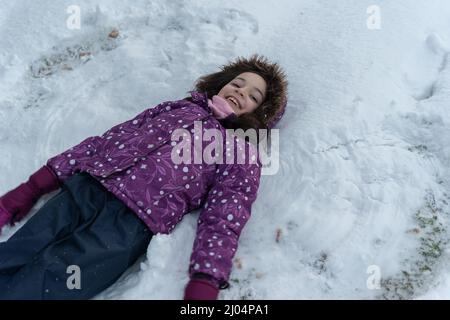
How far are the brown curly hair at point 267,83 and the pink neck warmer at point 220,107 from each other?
2.1 inches

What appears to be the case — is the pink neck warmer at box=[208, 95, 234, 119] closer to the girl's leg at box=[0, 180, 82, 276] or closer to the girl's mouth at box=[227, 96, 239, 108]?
the girl's mouth at box=[227, 96, 239, 108]

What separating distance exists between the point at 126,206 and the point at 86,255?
0.31 m

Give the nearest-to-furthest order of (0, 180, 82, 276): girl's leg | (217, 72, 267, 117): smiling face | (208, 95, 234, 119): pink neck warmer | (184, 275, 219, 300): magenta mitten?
(184, 275, 219, 300): magenta mitten, (0, 180, 82, 276): girl's leg, (208, 95, 234, 119): pink neck warmer, (217, 72, 267, 117): smiling face

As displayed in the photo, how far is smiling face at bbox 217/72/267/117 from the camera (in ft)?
9.62

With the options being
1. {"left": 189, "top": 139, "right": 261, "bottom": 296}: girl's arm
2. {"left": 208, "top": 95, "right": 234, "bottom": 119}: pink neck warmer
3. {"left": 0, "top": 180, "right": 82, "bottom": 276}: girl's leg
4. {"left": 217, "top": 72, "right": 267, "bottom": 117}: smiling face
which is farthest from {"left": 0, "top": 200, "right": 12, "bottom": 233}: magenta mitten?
{"left": 217, "top": 72, "right": 267, "bottom": 117}: smiling face

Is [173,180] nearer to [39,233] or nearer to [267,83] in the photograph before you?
[39,233]

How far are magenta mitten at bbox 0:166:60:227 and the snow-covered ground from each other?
0.35ft

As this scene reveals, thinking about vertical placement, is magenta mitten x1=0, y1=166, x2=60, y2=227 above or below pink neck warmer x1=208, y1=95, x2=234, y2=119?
→ below

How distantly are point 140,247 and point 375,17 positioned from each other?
7.62 ft

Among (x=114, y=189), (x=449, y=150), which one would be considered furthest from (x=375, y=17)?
(x=114, y=189)

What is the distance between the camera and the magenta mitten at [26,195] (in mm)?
2566

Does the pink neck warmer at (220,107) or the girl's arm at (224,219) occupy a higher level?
the pink neck warmer at (220,107)

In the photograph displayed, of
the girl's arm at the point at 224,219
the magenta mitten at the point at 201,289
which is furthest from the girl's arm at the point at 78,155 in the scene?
the magenta mitten at the point at 201,289

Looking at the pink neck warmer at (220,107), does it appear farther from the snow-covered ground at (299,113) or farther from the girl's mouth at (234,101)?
the snow-covered ground at (299,113)
